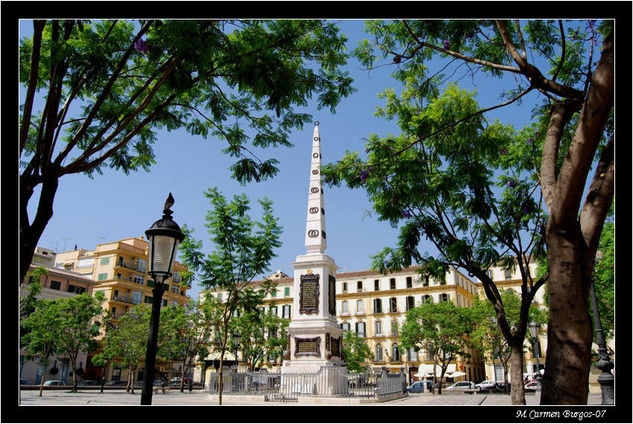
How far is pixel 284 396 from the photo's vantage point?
17.4m

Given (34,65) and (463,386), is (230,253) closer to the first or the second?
(34,65)

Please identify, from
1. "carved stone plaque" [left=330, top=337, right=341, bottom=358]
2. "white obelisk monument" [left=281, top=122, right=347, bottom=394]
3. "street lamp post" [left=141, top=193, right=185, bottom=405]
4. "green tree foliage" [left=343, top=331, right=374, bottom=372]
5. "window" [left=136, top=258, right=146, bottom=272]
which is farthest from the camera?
"window" [left=136, top=258, right=146, bottom=272]

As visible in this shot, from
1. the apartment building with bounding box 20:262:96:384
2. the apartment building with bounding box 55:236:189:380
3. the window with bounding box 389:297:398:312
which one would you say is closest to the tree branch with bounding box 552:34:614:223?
the apartment building with bounding box 20:262:96:384

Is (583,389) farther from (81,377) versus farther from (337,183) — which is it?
(81,377)

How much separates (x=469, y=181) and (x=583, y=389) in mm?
7563

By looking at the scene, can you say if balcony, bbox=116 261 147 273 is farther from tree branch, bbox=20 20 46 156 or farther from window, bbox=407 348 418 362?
tree branch, bbox=20 20 46 156

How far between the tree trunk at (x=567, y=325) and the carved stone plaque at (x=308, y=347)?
49.2 feet

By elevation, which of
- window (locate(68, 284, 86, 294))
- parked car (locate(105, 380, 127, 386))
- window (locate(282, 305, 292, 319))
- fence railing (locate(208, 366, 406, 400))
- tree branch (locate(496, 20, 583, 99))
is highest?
window (locate(68, 284, 86, 294))

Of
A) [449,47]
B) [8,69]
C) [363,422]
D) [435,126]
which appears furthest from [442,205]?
[8,69]

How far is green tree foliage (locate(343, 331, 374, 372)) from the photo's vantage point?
43.2 metres

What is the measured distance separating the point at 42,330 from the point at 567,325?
35120 millimetres

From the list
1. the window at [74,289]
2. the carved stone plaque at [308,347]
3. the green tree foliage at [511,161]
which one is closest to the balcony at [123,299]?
the window at [74,289]

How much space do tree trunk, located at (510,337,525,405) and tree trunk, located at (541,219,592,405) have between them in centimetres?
735

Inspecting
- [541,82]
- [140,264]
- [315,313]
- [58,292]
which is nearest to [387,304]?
[140,264]
